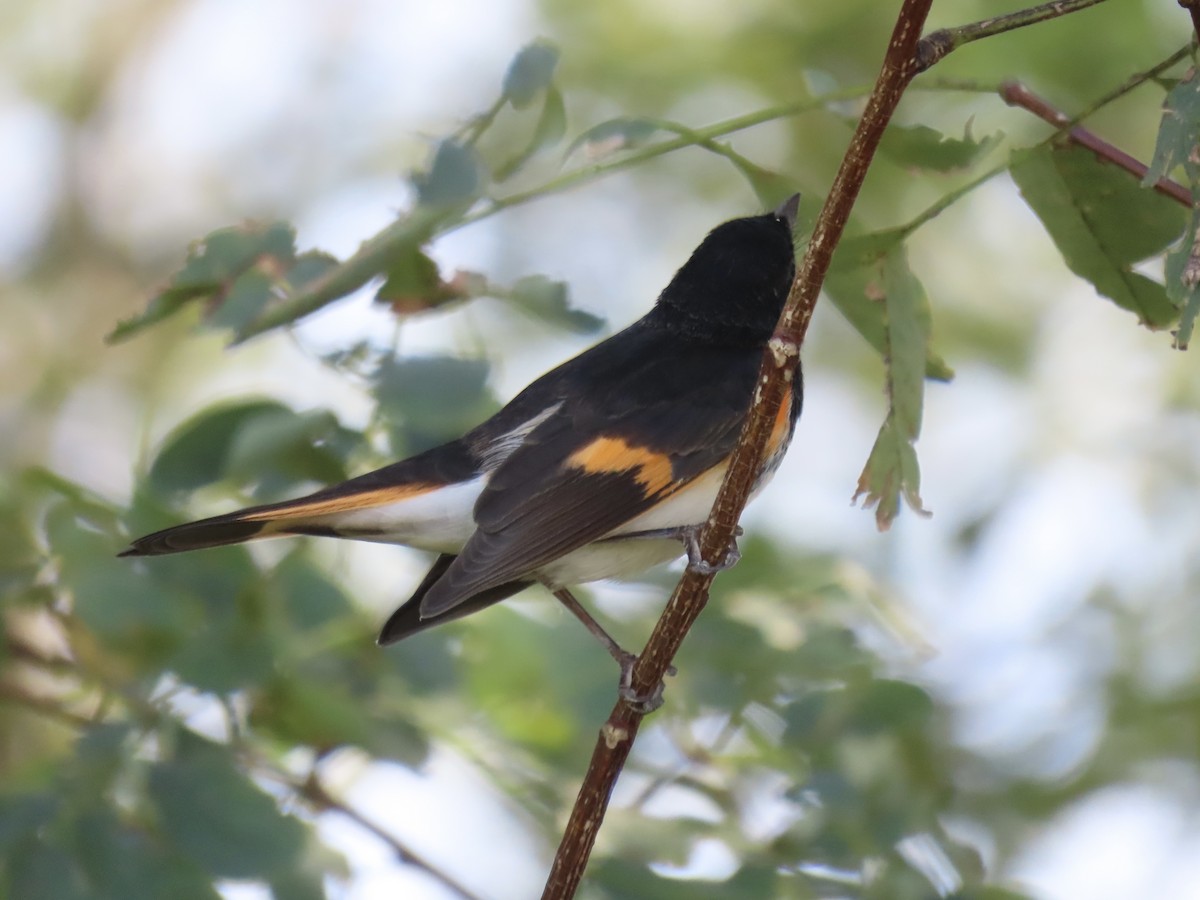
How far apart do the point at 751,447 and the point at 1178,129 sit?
24.8 inches

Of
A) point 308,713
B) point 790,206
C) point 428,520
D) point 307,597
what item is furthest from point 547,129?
point 308,713

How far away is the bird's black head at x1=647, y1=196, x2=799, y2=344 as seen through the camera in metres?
3.08

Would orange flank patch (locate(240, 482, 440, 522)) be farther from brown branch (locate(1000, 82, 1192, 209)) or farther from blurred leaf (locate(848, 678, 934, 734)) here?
brown branch (locate(1000, 82, 1192, 209))

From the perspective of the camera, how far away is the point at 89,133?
646 cm

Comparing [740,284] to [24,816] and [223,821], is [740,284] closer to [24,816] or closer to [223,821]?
[223,821]

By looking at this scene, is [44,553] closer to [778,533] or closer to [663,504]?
[663,504]

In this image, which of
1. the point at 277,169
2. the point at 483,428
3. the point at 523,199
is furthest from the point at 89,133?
the point at 523,199

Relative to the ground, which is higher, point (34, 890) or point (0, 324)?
point (0, 324)

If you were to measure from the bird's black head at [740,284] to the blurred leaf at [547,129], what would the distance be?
3.24ft

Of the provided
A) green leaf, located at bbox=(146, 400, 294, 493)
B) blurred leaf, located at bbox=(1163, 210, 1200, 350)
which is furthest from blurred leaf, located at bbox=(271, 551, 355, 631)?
A: blurred leaf, located at bbox=(1163, 210, 1200, 350)

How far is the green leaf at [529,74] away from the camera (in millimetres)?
2135

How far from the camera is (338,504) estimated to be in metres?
2.50

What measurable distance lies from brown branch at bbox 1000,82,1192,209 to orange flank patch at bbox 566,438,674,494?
3.36 feet

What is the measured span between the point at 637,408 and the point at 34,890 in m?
1.40
